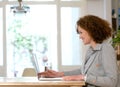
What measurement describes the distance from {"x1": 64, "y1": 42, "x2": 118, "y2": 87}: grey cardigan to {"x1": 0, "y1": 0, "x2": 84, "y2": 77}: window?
4.36 metres

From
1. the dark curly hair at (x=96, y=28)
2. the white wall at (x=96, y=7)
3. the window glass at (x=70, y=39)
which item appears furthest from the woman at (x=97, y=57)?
the white wall at (x=96, y=7)

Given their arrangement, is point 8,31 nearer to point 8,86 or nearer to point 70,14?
point 70,14

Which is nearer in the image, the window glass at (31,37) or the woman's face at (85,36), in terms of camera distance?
the woman's face at (85,36)

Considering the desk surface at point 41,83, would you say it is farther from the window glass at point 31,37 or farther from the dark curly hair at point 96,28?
the window glass at point 31,37

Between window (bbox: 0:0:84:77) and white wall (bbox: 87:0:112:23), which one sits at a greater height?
white wall (bbox: 87:0:112:23)

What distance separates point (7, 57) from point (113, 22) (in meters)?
2.66

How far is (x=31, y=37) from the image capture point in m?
6.50

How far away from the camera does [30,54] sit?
6512 millimetres

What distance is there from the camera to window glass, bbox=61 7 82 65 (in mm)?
6371

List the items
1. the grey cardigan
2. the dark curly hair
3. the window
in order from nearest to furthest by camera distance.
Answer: the grey cardigan → the dark curly hair → the window

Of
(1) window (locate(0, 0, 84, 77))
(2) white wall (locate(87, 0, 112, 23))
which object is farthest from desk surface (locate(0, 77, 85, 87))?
(2) white wall (locate(87, 0, 112, 23))

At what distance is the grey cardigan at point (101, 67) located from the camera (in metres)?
1.83

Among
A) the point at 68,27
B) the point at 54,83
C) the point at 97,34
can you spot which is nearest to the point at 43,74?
the point at 54,83

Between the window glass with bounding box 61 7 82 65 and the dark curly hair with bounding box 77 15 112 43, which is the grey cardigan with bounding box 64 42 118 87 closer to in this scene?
the dark curly hair with bounding box 77 15 112 43
